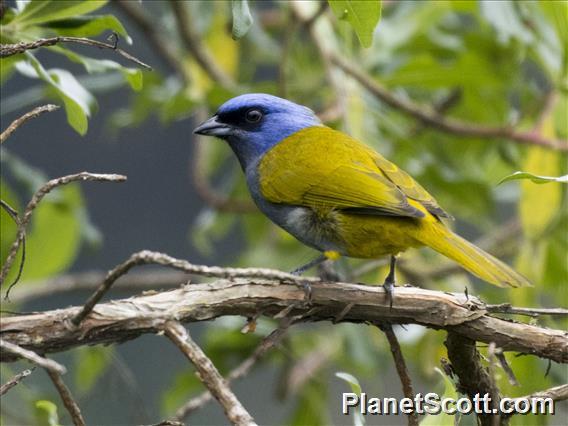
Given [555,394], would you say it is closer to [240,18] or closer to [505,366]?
[505,366]

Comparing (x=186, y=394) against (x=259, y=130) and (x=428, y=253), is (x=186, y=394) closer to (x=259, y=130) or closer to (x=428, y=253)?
(x=428, y=253)

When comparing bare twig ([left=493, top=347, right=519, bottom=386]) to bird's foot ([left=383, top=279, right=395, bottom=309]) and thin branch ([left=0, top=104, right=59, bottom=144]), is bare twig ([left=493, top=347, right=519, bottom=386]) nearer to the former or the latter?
bird's foot ([left=383, top=279, right=395, bottom=309])

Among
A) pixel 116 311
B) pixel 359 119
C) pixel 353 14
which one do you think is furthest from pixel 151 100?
pixel 116 311

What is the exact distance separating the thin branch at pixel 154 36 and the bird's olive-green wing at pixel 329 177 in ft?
4.49

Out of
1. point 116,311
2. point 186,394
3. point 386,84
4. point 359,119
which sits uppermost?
point 386,84

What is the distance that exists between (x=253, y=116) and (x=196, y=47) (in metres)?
0.94

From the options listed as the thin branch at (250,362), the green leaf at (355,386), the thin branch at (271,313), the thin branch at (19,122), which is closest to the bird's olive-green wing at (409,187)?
the thin branch at (271,313)

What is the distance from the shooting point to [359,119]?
12.4 ft

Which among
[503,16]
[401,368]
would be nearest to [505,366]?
[401,368]

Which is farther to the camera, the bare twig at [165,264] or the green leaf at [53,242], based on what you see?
the green leaf at [53,242]

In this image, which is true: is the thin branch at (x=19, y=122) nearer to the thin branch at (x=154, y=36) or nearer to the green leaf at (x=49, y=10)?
the green leaf at (x=49, y=10)

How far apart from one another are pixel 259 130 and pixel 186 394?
1.57 meters

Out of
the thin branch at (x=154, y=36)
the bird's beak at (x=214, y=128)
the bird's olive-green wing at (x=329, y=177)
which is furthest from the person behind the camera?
the thin branch at (x=154, y=36)

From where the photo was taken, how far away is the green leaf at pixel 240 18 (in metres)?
2.03
